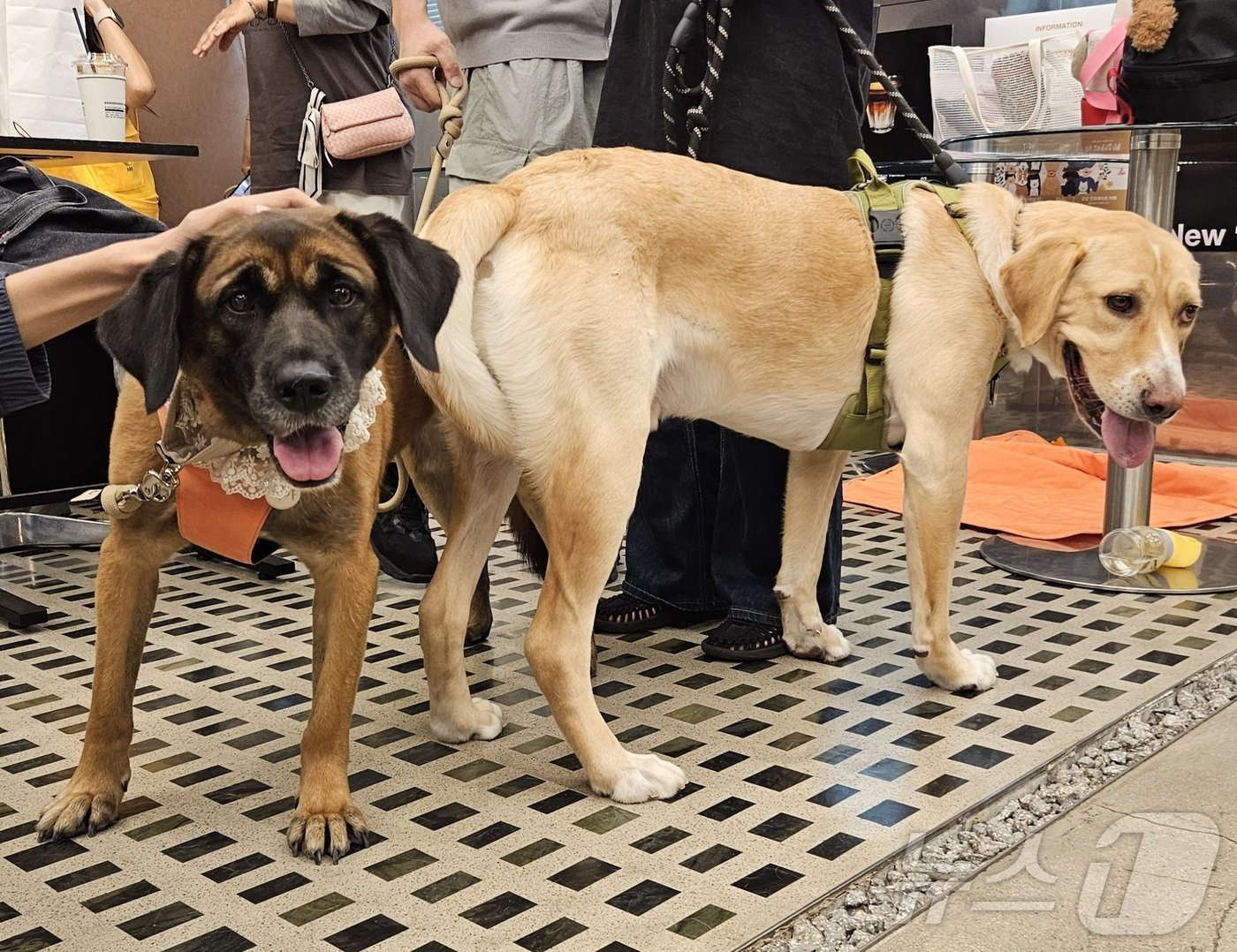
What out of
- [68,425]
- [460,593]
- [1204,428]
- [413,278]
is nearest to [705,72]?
[413,278]

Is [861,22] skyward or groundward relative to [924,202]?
skyward

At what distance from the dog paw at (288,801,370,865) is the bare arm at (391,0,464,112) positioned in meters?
2.00

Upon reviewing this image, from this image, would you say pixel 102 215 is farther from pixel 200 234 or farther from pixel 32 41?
pixel 32 41

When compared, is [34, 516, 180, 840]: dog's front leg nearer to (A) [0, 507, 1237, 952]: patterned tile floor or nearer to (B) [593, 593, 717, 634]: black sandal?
(A) [0, 507, 1237, 952]: patterned tile floor

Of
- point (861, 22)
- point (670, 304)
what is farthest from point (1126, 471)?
point (670, 304)

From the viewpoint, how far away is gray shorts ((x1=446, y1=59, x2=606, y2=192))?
2.88 m

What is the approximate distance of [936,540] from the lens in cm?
253

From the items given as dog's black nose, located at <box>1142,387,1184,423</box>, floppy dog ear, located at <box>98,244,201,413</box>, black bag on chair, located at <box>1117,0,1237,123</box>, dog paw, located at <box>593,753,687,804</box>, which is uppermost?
black bag on chair, located at <box>1117,0,1237,123</box>

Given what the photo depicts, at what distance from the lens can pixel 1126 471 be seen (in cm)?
350

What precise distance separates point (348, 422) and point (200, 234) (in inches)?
14.3

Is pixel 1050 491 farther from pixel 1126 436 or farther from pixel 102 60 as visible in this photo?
pixel 102 60

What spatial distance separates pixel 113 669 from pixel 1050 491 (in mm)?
3544

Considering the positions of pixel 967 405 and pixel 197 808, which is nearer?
pixel 197 808

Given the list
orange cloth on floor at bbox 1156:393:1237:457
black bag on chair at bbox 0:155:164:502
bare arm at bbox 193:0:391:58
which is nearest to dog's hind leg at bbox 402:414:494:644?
bare arm at bbox 193:0:391:58
